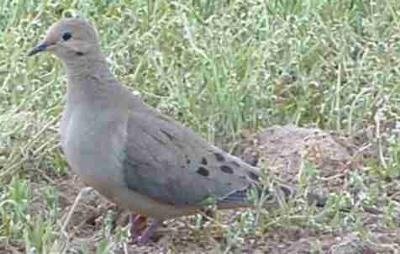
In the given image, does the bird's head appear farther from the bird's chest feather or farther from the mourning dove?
the bird's chest feather

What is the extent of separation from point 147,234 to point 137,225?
108mm

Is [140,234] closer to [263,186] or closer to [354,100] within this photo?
[263,186]

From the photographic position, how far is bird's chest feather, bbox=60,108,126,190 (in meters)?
5.04

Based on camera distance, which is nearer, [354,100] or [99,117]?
[99,117]

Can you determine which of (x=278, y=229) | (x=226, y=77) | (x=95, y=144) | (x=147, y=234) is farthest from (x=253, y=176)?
(x=226, y=77)

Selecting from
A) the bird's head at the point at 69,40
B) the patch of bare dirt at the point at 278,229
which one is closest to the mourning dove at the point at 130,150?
the bird's head at the point at 69,40

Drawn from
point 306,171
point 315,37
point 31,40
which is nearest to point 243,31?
point 315,37

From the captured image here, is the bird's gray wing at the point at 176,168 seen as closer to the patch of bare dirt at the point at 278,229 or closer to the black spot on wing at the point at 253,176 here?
the black spot on wing at the point at 253,176

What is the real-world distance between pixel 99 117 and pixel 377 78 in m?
1.64

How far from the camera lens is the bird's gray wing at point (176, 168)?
5.16 metres

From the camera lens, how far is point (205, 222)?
5344mm

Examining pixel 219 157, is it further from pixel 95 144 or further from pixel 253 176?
pixel 95 144

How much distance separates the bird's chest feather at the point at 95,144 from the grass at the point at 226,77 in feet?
0.74

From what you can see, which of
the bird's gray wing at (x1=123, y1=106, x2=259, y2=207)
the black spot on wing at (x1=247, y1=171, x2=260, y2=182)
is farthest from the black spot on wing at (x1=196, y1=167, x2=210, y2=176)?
the black spot on wing at (x1=247, y1=171, x2=260, y2=182)
